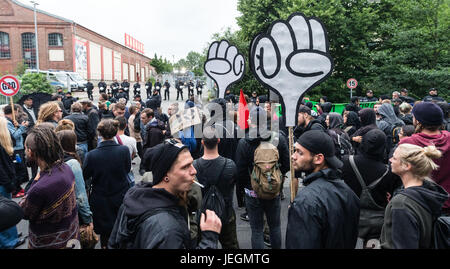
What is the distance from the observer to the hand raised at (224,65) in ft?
27.1

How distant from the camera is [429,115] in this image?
3.45 m

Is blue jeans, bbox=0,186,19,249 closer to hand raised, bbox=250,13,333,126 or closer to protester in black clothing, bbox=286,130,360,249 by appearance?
protester in black clothing, bbox=286,130,360,249

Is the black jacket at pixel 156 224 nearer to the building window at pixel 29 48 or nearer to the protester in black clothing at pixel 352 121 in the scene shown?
the protester in black clothing at pixel 352 121

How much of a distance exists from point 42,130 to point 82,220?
1.09 metres

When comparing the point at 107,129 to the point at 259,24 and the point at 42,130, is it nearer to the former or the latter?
the point at 42,130

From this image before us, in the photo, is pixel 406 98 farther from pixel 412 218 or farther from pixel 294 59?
pixel 412 218

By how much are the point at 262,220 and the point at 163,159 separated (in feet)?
7.77

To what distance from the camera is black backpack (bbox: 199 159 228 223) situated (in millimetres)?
3514

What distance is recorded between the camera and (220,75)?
27.5 feet

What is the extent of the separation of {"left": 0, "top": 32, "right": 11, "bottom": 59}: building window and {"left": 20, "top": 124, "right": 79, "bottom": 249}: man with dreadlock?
47.6 metres

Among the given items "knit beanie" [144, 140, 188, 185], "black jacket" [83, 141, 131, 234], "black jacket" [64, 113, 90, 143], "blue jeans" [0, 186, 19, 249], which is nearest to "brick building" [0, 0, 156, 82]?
"black jacket" [64, 113, 90, 143]

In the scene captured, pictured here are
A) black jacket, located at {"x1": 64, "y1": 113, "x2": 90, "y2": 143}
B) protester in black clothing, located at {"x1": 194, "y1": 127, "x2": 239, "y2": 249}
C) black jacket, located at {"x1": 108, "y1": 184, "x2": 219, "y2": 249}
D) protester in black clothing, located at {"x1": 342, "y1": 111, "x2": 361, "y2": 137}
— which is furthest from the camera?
protester in black clothing, located at {"x1": 342, "y1": 111, "x2": 361, "y2": 137}

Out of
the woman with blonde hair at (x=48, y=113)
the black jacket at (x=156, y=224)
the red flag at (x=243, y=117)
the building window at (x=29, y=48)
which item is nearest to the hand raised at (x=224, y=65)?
the red flag at (x=243, y=117)

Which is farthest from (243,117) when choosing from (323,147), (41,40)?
(41,40)
